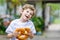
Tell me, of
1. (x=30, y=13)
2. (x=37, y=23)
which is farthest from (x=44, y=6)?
(x=30, y=13)

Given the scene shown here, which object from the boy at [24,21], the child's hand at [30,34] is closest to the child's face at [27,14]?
the boy at [24,21]

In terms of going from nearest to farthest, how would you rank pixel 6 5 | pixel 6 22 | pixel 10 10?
pixel 6 22 → pixel 10 10 → pixel 6 5

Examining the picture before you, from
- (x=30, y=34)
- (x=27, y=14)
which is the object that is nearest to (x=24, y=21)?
(x=27, y=14)

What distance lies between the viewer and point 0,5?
21.0 meters

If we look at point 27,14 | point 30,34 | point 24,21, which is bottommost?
point 30,34

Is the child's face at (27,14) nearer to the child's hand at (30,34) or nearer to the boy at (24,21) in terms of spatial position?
the boy at (24,21)

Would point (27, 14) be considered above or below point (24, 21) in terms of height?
above

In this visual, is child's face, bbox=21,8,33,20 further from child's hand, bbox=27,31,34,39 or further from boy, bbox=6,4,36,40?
child's hand, bbox=27,31,34,39

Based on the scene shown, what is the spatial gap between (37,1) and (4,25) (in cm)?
512

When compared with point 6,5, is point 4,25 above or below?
below

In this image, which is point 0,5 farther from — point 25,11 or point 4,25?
point 25,11

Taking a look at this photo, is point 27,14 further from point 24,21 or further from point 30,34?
point 30,34

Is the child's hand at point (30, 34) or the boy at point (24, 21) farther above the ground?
the boy at point (24, 21)

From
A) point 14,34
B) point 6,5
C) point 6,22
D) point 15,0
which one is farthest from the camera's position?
point 6,5
